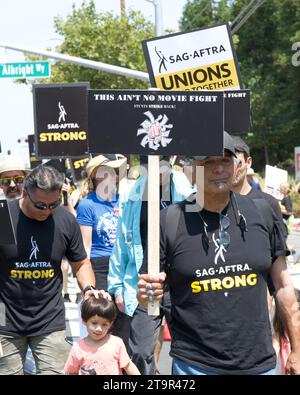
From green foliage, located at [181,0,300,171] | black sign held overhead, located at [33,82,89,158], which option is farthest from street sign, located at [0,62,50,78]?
green foliage, located at [181,0,300,171]

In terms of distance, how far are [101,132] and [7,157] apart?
280 centimetres

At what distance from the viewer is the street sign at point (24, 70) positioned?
1834 centimetres

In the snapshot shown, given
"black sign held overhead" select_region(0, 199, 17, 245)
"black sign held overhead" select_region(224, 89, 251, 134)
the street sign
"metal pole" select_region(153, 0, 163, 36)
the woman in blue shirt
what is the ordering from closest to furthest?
"black sign held overhead" select_region(0, 199, 17, 245) → "black sign held overhead" select_region(224, 89, 251, 134) → the woman in blue shirt → the street sign → "metal pole" select_region(153, 0, 163, 36)

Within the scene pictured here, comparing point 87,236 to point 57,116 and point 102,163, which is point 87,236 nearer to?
point 102,163

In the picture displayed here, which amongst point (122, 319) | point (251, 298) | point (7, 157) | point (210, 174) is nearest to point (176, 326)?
point (251, 298)

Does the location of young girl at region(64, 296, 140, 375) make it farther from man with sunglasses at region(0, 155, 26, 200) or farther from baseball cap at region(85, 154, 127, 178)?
baseball cap at region(85, 154, 127, 178)

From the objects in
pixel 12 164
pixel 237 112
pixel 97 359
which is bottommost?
pixel 97 359

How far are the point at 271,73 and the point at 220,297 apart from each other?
53.8 m

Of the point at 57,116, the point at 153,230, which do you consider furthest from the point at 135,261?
the point at 57,116

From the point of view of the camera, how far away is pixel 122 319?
6520 mm

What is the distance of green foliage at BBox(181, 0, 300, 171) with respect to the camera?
5306 centimetres

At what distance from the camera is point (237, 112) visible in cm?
598
